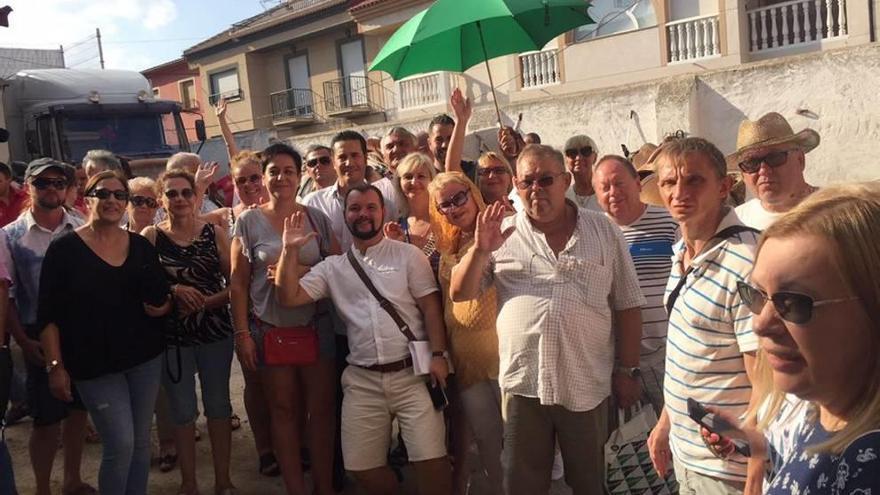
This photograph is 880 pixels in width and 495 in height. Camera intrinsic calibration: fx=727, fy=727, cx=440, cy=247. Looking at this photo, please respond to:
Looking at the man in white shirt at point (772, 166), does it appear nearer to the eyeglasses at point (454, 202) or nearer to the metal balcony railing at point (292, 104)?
the eyeglasses at point (454, 202)

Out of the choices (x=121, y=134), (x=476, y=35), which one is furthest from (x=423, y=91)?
(x=476, y=35)

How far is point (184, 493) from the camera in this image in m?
4.12

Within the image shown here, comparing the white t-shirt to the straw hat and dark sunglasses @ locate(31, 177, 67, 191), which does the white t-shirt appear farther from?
dark sunglasses @ locate(31, 177, 67, 191)

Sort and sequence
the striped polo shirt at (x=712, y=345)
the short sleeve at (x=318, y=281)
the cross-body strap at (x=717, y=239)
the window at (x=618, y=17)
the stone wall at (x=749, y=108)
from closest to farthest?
the striped polo shirt at (x=712, y=345) → the cross-body strap at (x=717, y=239) → the short sleeve at (x=318, y=281) → the stone wall at (x=749, y=108) → the window at (x=618, y=17)

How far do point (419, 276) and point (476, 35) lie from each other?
2.77 metres

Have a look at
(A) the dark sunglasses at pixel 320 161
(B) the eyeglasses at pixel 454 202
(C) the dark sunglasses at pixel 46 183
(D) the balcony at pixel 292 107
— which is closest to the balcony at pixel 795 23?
(A) the dark sunglasses at pixel 320 161

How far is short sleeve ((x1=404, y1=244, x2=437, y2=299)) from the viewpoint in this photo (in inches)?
143

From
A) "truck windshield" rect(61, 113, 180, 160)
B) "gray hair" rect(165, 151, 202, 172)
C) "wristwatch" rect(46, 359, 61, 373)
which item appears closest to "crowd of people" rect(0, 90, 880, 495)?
"wristwatch" rect(46, 359, 61, 373)

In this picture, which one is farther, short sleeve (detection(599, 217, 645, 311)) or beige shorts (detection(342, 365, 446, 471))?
beige shorts (detection(342, 365, 446, 471))

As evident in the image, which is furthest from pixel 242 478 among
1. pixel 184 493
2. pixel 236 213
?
pixel 236 213

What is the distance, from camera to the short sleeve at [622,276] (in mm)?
3186

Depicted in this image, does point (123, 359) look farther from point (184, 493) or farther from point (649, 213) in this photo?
point (649, 213)

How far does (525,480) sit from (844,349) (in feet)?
7.17

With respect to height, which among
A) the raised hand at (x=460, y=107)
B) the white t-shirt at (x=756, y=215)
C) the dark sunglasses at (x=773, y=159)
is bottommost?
the white t-shirt at (x=756, y=215)
